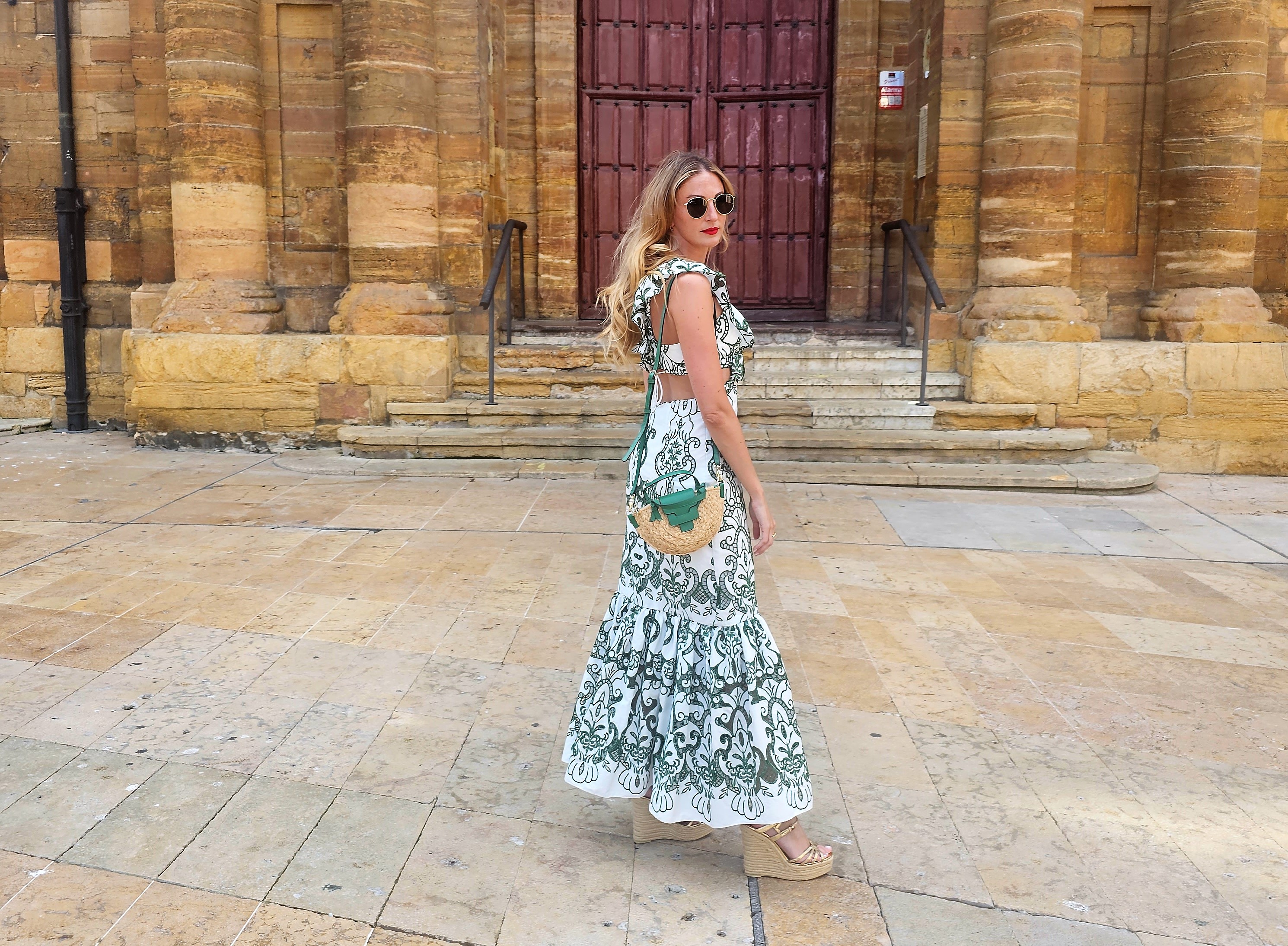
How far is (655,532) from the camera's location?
2.43 m

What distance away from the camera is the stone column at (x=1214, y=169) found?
787cm

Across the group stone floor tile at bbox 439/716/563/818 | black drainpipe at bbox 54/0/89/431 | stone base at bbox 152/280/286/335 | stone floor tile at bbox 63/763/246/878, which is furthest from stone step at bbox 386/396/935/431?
stone floor tile at bbox 63/763/246/878

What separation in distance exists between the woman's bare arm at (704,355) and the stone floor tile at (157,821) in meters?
1.57

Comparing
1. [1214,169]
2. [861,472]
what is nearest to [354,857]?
[861,472]

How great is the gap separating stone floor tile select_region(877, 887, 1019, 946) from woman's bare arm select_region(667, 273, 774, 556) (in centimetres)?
84

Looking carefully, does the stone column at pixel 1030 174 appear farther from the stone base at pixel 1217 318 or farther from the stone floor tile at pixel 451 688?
the stone floor tile at pixel 451 688

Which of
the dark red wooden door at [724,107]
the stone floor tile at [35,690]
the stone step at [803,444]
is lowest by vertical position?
the stone floor tile at [35,690]

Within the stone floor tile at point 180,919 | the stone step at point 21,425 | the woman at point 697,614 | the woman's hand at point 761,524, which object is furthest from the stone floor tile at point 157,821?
the stone step at point 21,425

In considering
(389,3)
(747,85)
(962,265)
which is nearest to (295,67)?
(389,3)

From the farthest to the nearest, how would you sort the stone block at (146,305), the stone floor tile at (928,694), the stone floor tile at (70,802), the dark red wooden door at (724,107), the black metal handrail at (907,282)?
the dark red wooden door at (724,107) → the stone block at (146,305) → the black metal handrail at (907,282) → the stone floor tile at (928,694) → the stone floor tile at (70,802)

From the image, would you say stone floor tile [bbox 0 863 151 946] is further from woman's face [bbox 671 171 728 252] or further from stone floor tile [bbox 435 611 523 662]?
woman's face [bbox 671 171 728 252]

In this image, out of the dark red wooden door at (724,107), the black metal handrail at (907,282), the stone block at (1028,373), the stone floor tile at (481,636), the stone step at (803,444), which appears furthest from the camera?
the dark red wooden door at (724,107)

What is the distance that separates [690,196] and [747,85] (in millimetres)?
7636

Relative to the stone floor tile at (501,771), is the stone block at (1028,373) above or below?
above
